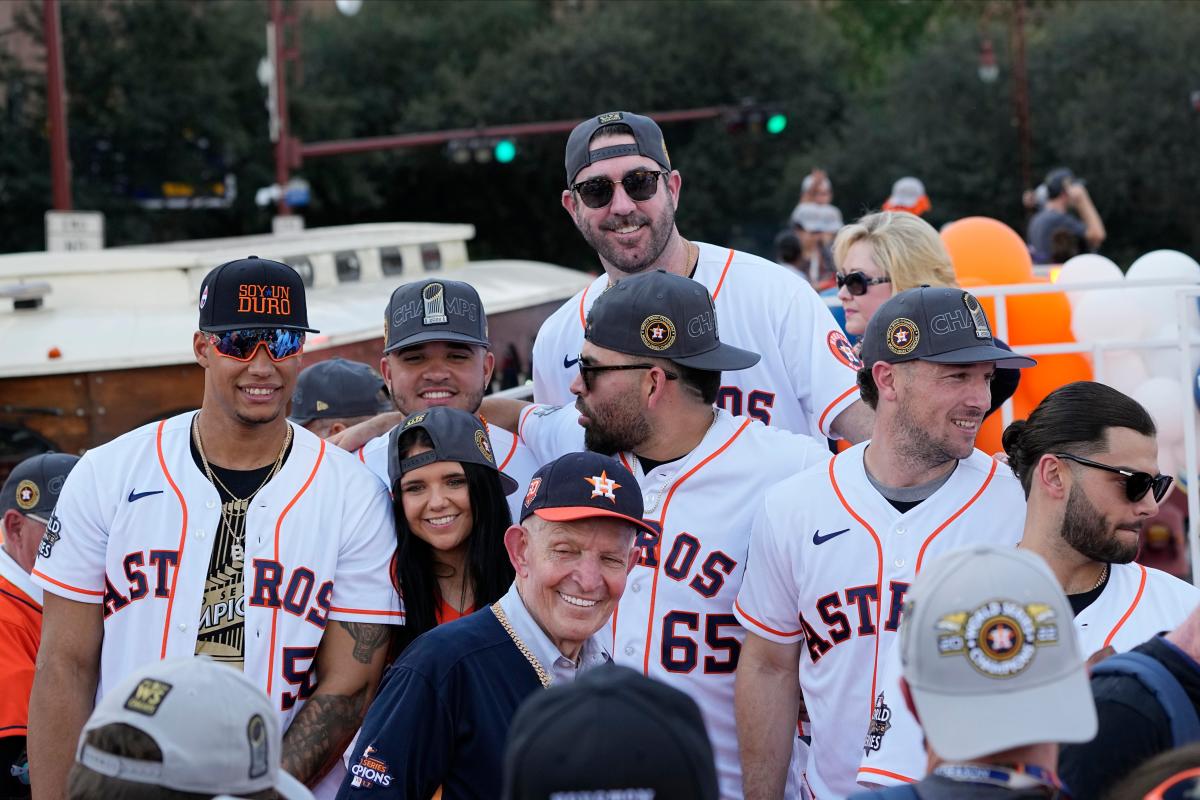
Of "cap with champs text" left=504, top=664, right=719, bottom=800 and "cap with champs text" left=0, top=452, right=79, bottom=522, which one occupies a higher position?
"cap with champs text" left=0, top=452, right=79, bottom=522

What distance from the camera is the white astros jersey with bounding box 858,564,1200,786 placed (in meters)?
3.90

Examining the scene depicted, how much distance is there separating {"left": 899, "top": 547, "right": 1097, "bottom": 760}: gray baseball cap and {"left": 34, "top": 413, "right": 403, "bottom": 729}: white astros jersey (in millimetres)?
2286

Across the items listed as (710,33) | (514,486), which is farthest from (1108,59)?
(514,486)

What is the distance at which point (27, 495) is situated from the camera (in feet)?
17.8

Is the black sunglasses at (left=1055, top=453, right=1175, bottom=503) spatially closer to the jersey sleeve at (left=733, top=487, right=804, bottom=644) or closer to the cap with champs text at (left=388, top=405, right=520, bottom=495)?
the jersey sleeve at (left=733, top=487, right=804, bottom=644)

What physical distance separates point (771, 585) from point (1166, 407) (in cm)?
387

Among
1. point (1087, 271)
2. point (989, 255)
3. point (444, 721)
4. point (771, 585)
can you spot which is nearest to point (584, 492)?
point (444, 721)

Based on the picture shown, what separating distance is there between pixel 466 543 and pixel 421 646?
939 mm

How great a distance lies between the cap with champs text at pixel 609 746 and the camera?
7.32ft

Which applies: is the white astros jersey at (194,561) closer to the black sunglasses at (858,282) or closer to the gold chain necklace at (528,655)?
the gold chain necklace at (528,655)

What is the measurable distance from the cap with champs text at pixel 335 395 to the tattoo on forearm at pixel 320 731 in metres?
2.39

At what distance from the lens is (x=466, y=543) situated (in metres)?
4.62

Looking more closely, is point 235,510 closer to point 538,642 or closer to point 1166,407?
point 538,642

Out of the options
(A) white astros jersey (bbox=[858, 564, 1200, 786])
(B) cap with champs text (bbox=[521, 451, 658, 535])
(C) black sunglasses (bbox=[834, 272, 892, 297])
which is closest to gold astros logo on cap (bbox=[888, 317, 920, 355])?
(A) white astros jersey (bbox=[858, 564, 1200, 786])
